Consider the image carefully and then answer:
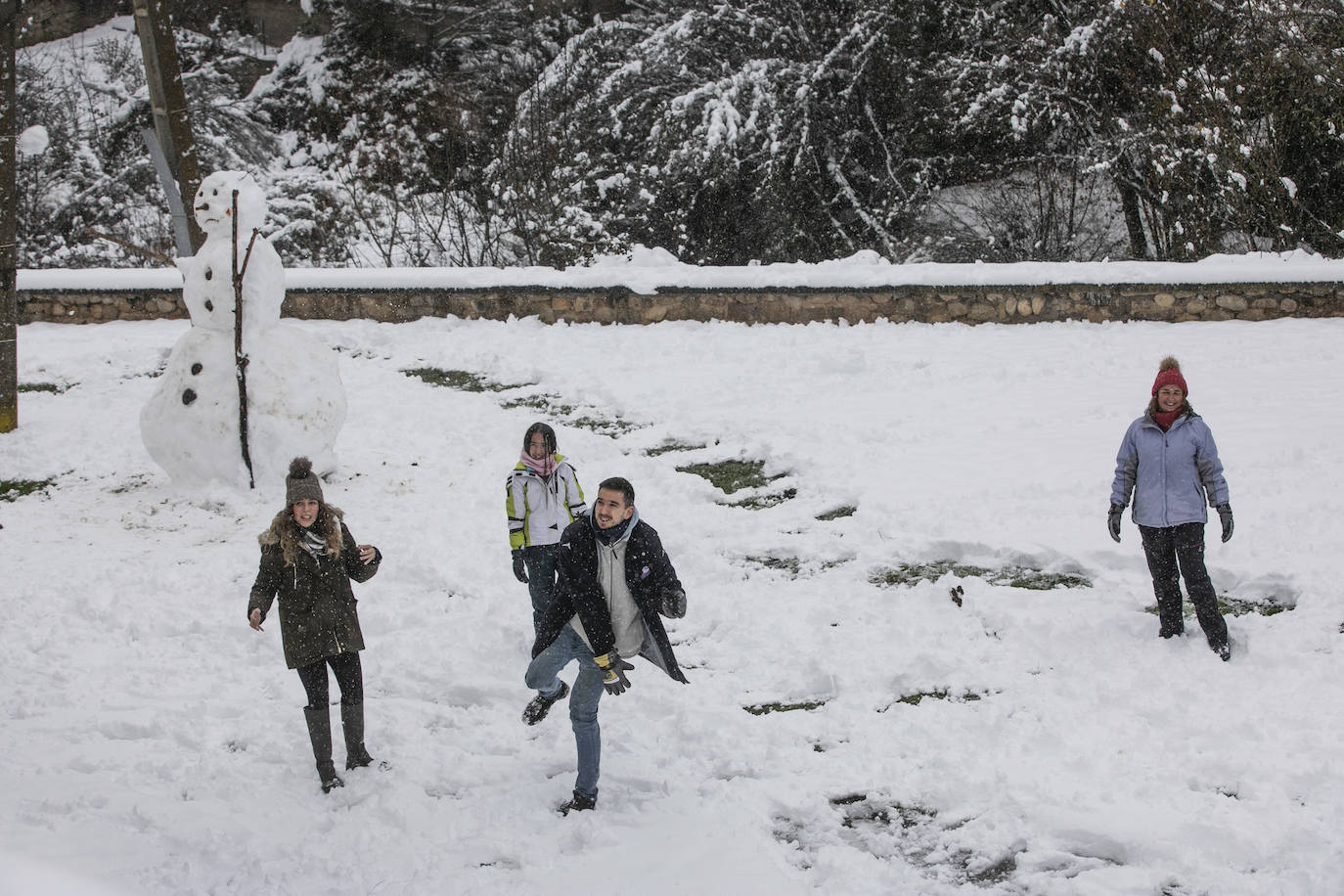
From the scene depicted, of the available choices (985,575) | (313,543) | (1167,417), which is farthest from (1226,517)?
(313,543)

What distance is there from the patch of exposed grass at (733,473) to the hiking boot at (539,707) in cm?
307

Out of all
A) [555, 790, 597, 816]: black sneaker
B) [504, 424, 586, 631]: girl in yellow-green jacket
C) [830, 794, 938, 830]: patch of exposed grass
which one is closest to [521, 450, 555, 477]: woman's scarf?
[504, 424, 586, 631]: girl in yellow-green jacket

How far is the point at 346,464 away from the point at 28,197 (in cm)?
1327

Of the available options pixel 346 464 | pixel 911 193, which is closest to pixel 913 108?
pixel 911 193

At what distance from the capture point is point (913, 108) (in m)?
15.8

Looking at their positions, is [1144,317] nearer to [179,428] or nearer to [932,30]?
[932,30]

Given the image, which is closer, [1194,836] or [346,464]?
[1194,836]

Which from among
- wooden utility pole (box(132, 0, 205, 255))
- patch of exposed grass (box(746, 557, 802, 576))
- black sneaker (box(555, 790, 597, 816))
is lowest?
black sneaker (box(555, 790, 597, 816))

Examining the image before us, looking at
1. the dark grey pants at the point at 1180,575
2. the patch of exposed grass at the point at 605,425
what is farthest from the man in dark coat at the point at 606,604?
the patch of exposed grass at the point at 605,425

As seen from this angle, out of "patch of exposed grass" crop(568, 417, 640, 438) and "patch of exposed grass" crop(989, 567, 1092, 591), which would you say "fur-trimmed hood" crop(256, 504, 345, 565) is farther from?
"patch of exposed grass" crop(568, 417, 640, 438)

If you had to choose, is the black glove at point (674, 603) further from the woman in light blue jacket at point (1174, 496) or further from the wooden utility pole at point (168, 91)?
the wooden utility pole at point (168, 91)

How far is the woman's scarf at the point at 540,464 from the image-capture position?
16.9 feet

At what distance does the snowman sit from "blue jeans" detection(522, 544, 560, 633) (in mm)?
3171

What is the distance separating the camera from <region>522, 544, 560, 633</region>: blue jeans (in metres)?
5.21
